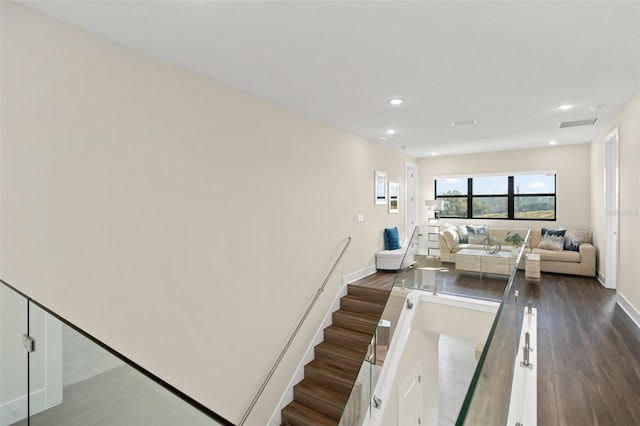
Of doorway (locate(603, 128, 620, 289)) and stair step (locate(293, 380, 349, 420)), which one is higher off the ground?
doorway (locate(603, 128, 620, 289))

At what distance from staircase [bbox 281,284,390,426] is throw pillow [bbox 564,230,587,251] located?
4507 mm

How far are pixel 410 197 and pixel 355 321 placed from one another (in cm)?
455

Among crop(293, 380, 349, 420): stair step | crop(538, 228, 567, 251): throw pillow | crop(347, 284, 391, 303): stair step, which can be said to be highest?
crop(538, 228, 567, 251): throw pillow

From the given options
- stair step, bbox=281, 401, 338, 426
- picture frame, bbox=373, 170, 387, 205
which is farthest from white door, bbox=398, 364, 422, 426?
picture frame, bbox=373, 170, 387, 205

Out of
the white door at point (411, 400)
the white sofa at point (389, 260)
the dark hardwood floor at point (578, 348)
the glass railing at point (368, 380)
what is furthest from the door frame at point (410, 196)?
the glass railing at point (368, 380)

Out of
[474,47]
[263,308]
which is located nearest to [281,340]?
[263,308]

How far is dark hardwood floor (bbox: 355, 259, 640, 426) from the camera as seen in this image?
2.36 m

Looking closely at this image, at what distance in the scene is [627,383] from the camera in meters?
2.65

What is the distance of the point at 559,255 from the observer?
662cm

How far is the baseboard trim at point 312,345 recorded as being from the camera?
3.93 meters

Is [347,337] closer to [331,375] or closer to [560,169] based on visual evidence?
[331,375]

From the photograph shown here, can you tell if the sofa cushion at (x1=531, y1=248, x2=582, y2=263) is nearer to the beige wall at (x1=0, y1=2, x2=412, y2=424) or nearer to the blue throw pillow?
the blue throw pillow

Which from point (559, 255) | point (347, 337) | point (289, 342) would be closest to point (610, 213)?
point (559, 255)

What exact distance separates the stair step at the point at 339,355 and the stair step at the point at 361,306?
584mm
